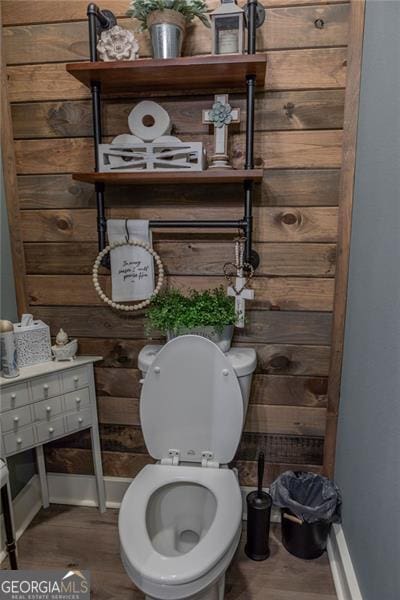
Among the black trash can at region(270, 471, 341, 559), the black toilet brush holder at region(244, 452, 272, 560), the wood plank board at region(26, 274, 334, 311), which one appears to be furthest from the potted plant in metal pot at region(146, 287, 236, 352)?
the black trash can at region(270, 471, 341, 559)

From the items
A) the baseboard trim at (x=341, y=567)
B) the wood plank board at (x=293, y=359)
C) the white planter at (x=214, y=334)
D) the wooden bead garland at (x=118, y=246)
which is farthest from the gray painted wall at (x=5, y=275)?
the baseboard trim at (x=341, y=567)

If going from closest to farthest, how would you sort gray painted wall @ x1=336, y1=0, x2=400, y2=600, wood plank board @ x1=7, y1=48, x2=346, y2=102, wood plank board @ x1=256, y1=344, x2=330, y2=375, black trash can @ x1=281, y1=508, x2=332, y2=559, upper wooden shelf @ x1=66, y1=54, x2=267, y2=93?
gray painted wall @ x1=336, y1=0, x2=400, y2=600, upper wooden shelf @ x1=66, y1=54, x2=267, y2=93, wood plank board @ x1=7, y1=48, x2=346, y2=102, black trash can @ x1=281, y1=508, x2=332, y2=559, wood plank board @ x1=256, y1=344, x2=330, y2=375

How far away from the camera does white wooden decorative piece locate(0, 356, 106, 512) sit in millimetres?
1505

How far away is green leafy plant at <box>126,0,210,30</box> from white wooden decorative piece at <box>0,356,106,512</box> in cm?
127

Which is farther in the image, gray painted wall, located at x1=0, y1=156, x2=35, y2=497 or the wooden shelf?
gray painted wall, located at x1=0, y1=156, x2=35, y2=497

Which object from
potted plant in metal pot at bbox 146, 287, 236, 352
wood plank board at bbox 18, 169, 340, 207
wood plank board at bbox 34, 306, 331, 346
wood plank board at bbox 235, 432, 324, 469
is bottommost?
wood plank board at bbox 235, 432, 324, 469

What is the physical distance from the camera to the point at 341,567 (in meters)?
1.46

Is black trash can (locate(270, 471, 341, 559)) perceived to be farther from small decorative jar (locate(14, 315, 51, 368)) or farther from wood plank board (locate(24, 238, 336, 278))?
small decorative jar (locate(14, 315, 51, 368))

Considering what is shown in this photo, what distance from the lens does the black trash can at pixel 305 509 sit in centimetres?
154

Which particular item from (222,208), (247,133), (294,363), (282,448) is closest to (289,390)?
(294,363)

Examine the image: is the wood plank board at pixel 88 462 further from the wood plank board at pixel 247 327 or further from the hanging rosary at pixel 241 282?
the hanging rosary at pixel 241 282

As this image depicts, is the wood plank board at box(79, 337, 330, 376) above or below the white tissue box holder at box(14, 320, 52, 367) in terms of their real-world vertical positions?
below

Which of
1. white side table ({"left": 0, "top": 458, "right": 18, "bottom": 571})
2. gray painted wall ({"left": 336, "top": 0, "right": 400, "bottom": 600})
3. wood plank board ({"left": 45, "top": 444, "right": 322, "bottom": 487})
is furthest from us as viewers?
wood plank board ({"left": 45, "top": 444, "right": 322, "bottom": 487})

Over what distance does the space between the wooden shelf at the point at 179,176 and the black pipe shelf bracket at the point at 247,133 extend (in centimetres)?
5
